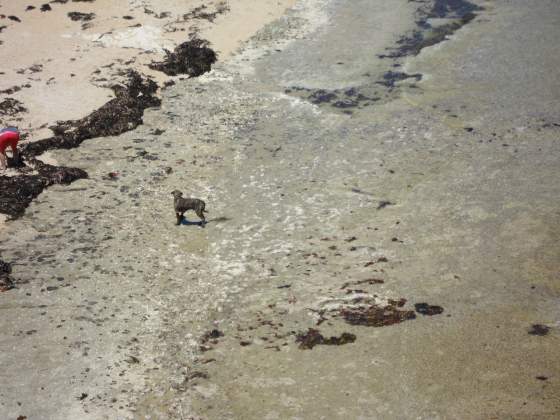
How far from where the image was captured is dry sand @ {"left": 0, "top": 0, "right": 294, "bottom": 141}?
13945 mm

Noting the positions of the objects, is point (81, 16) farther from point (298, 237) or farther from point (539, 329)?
point (539, 329)

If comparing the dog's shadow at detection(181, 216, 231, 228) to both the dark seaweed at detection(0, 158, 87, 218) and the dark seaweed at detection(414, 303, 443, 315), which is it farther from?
the dark seaweed at detection(414, 303, 443, 315)

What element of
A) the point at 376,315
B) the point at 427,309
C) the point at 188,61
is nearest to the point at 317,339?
the point at 376,315

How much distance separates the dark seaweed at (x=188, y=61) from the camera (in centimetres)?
1556

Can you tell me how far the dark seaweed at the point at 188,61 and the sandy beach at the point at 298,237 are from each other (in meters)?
0.23

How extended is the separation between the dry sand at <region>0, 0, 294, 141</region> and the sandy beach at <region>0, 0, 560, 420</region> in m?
0.09

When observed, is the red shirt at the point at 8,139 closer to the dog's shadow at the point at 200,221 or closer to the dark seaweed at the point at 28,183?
the dark seaweed at the point at 28,183

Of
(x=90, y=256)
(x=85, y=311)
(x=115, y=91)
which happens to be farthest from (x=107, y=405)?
(x=115, y=91)

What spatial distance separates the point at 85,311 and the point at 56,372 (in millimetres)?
1131

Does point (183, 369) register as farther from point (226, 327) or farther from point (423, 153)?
point (423, 153)

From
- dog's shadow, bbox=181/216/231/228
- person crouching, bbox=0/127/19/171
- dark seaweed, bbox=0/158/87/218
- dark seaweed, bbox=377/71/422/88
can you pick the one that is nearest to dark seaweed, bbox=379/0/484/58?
dark seaweed, bbox=377/71/422/88

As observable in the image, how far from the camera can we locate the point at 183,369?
25.3 ft

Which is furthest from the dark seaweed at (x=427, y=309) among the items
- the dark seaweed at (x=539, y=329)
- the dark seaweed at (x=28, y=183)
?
the dark seaweed at (x=28, y=183)

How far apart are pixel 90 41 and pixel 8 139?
583 centimetres
